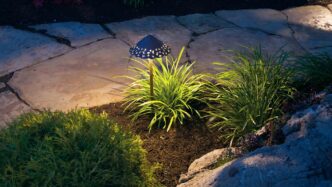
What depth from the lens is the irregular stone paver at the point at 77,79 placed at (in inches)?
152

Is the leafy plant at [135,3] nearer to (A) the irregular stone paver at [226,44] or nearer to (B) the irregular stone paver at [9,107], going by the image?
(A) the irregular stone paver at [226,44]

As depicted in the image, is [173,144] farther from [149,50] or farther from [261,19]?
[261,19]

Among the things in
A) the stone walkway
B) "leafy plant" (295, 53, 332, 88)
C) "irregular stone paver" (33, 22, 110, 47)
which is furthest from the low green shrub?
"irregular stone paver" (33, 22, 110, 47)

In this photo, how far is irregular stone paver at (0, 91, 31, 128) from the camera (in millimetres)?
3561

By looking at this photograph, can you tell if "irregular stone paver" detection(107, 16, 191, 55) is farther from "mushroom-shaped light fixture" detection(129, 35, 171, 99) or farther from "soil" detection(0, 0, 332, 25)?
"mushroom-shaped light fixture" detection(129, 35, 171, 99)

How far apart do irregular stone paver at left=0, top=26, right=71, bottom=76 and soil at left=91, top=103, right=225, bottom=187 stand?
4.68 feet

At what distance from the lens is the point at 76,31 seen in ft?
16.7

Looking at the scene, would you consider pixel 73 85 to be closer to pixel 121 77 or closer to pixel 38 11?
pixel 121 77

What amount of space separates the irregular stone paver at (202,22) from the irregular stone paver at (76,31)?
115 cm

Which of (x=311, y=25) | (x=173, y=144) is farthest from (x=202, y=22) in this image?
(x=173, y=144)

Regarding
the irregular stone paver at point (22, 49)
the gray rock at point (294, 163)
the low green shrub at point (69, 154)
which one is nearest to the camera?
the gray rock at point (294, 163)

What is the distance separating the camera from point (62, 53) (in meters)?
4.62

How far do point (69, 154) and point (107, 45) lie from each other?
2.75 meters

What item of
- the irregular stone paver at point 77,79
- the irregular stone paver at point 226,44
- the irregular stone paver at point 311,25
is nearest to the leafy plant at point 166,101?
the irregular stone paver at point 77,79
